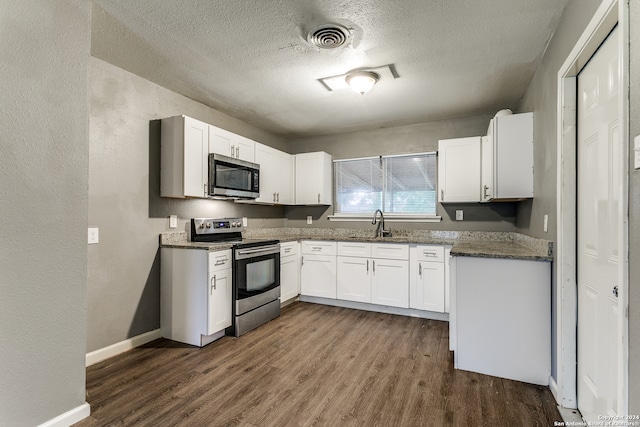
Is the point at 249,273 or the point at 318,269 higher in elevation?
the point at 249,273

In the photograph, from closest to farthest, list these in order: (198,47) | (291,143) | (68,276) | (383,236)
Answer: (68,276) < (198,47) < (383,236) < (291,143)

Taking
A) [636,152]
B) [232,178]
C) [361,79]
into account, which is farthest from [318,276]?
[636,152]

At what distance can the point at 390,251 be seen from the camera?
12.2 feet

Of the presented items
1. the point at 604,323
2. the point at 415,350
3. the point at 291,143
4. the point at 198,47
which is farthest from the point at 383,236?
the point at 198,47

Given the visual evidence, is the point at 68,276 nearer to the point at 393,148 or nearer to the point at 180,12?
the point at 180,12

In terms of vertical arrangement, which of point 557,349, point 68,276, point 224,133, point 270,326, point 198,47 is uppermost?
point 198,47

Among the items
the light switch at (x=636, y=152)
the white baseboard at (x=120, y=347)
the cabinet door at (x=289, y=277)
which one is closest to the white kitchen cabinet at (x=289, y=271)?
the cabinet door at (x=289, y=277)

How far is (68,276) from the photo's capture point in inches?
68.7

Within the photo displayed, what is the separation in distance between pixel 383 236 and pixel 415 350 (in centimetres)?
173

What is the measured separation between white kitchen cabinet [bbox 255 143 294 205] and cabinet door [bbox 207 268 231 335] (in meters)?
1.33

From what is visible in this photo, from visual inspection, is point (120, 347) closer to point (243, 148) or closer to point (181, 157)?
point (181, 157)

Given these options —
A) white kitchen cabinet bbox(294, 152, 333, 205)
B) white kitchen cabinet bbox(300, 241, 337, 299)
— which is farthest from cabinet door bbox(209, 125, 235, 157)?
white kitchen cabinet bbox(300, 241, 337, 299)

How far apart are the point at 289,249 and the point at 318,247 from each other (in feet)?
1.29

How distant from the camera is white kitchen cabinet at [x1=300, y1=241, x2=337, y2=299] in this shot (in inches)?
159
